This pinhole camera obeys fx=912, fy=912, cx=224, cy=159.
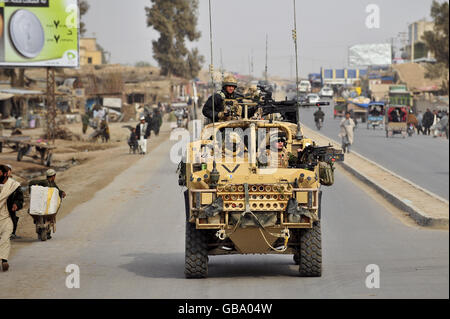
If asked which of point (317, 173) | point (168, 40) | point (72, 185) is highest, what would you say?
point (168, 40)

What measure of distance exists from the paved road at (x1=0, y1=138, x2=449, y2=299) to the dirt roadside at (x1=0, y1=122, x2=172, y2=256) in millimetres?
867

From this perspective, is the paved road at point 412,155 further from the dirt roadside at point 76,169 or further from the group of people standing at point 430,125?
the dirt roadside at point 76,169

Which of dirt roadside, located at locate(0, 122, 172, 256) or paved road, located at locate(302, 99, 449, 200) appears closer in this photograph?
dirt roadside, located at locate(0, 122, 172, 256)

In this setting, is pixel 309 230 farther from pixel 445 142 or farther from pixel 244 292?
pixel 445 142

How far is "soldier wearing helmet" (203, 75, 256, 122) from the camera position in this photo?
12.9 m

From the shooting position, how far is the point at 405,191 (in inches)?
907

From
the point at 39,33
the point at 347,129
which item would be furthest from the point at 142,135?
the point at 347,129

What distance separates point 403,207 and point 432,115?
37.2 meters

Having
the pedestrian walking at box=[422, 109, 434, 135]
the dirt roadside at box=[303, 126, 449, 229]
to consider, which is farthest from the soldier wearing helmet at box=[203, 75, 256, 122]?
the pedestrian walking at box=[422, 109, 434, 135]

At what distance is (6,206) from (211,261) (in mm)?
3170

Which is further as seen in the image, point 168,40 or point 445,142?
point 168,40

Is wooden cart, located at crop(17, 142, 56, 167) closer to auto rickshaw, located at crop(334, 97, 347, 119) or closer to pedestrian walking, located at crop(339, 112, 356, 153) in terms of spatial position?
pedestrian walking, located at crop(339, 112, 356, 153)
